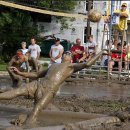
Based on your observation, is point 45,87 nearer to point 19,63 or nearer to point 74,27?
point 19,63

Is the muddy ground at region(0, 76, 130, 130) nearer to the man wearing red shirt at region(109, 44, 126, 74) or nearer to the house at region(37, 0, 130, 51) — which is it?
the man wearing red shirt at region(109, 44, 126, 74)

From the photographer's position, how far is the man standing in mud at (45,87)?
10797 mm

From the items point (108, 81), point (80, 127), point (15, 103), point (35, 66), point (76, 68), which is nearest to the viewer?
point (80, 127)

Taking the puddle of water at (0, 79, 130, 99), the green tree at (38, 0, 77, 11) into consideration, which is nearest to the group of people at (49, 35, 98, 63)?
the puddle of water at (0, 79, 130, 99)

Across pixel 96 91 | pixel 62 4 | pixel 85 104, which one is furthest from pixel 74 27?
pixel 85 104

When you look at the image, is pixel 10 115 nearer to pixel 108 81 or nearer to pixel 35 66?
pixel 35 66

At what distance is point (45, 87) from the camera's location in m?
11.0

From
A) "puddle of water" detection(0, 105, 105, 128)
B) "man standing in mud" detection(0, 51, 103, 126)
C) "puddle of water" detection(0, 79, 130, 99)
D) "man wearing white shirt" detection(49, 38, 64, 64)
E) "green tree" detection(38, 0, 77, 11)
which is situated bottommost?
"puddle of water" detection(0, 79, 130, 99)

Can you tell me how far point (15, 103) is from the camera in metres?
14.1

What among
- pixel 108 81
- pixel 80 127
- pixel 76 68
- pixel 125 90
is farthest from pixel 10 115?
pixel 108 81

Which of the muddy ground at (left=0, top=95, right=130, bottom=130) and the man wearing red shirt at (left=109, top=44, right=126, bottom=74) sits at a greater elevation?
the man wearing red shirt at (left=109, top=44, right=126, bottom=74)

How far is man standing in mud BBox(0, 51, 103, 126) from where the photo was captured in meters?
10.8

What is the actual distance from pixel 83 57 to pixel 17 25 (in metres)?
17.3

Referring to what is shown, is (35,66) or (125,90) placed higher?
(35,66)
